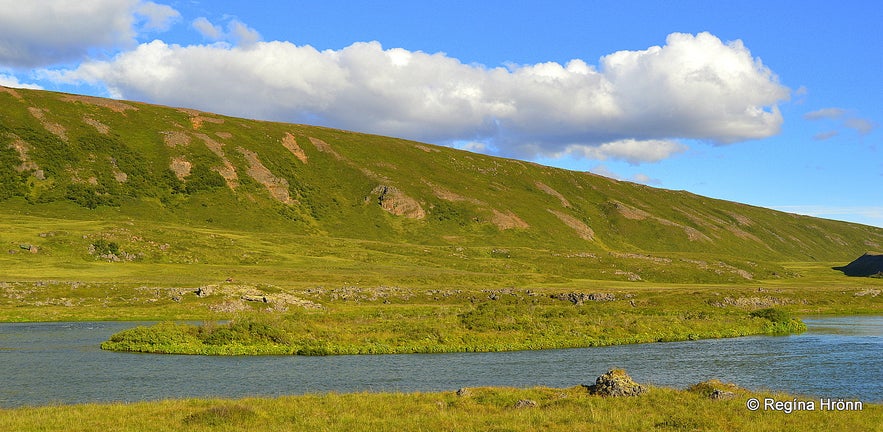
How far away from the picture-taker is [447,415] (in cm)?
2870

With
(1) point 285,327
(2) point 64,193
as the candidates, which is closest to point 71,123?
(2) point 64,193

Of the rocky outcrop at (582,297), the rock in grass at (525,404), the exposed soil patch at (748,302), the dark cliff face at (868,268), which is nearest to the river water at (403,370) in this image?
the rock in grass at (525,404)

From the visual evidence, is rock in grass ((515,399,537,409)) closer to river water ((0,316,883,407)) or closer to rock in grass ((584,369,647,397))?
rock in grass ((584,369,647,397))

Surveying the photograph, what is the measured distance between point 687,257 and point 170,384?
534ft

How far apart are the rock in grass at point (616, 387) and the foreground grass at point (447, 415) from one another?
643mm

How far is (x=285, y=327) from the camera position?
57.9 metres

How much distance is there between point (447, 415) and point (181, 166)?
178 meters

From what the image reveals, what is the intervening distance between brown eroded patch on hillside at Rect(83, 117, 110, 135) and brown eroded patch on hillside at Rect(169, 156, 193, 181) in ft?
72.8

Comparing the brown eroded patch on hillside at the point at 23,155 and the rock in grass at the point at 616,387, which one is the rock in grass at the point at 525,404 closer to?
the rock in grass at the point at 616,387

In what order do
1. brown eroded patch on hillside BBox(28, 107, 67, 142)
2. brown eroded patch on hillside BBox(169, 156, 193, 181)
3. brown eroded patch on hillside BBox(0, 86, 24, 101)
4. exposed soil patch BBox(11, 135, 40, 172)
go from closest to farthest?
exposed soil patch BBox(11, 135, 40, 172)
brown eroded patch on hillside BBox(28, 107, 67, 142)
brown eroded patch on hillside BBox(169, 156, 193, 181)
brown eroded patch on hillside BBox(0, 86, 24, 101)

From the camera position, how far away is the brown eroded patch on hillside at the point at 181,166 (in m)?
185

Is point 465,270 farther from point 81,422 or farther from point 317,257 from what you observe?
point 81,422

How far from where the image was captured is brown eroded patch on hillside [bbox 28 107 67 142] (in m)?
180

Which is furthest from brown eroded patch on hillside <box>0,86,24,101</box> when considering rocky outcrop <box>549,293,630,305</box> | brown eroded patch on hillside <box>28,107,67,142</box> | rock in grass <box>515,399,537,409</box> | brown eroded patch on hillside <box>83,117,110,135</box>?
rock in grass <box>515,399,537,409</box>
